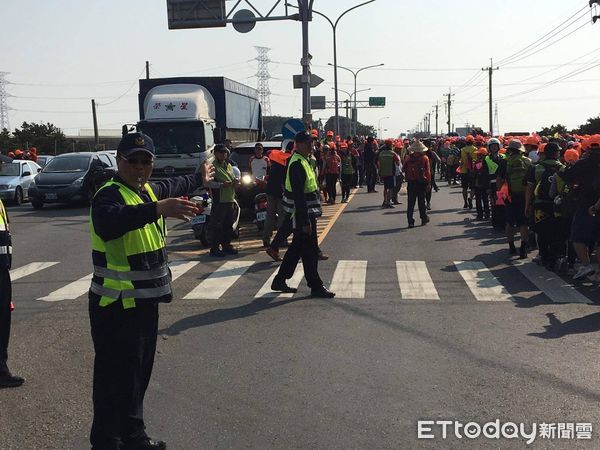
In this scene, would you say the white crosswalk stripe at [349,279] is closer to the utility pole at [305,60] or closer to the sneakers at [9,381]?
the sneakers at [9,381]

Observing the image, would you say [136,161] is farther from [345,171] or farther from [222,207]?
[345,171]

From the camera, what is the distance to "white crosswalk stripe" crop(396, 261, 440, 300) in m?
9.50

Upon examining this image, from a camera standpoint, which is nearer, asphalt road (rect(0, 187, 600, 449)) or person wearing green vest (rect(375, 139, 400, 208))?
asphalt road (rect(0, 187, 600, 449))

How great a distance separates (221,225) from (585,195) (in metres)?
5.78

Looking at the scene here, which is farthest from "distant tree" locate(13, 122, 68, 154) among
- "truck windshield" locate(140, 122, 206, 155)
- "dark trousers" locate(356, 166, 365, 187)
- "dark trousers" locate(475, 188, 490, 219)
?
"dark trousers" locate(475, 188, 490, 219)

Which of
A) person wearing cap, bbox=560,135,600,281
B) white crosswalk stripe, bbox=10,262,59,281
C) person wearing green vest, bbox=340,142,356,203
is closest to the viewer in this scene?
person wearing cap, bbox=560,135,600,281

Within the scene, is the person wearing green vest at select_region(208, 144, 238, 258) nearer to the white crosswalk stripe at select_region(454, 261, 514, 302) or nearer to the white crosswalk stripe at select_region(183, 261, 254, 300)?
the white crosswalk stripe at select_region(183, 261, 254, 300)

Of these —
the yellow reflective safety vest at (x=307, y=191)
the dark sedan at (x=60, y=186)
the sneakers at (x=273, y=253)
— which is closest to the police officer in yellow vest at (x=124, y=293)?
the yellow reflective safety vest at (x=307, y=191)

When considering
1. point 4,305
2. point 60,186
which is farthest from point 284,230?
point 60,186

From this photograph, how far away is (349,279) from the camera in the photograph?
35.1 feet

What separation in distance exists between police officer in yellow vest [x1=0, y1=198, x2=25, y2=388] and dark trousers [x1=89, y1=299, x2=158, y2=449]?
198 centimetres

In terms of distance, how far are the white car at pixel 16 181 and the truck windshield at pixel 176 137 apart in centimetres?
601

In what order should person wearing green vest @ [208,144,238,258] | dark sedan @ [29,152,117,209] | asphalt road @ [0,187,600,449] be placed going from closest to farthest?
asphalt road @ [0,187,600,449], person wearing green vest @ [208,144,238,258], dark sedan @ [29,152,117,209]

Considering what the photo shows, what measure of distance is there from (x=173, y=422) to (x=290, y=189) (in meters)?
4.71
